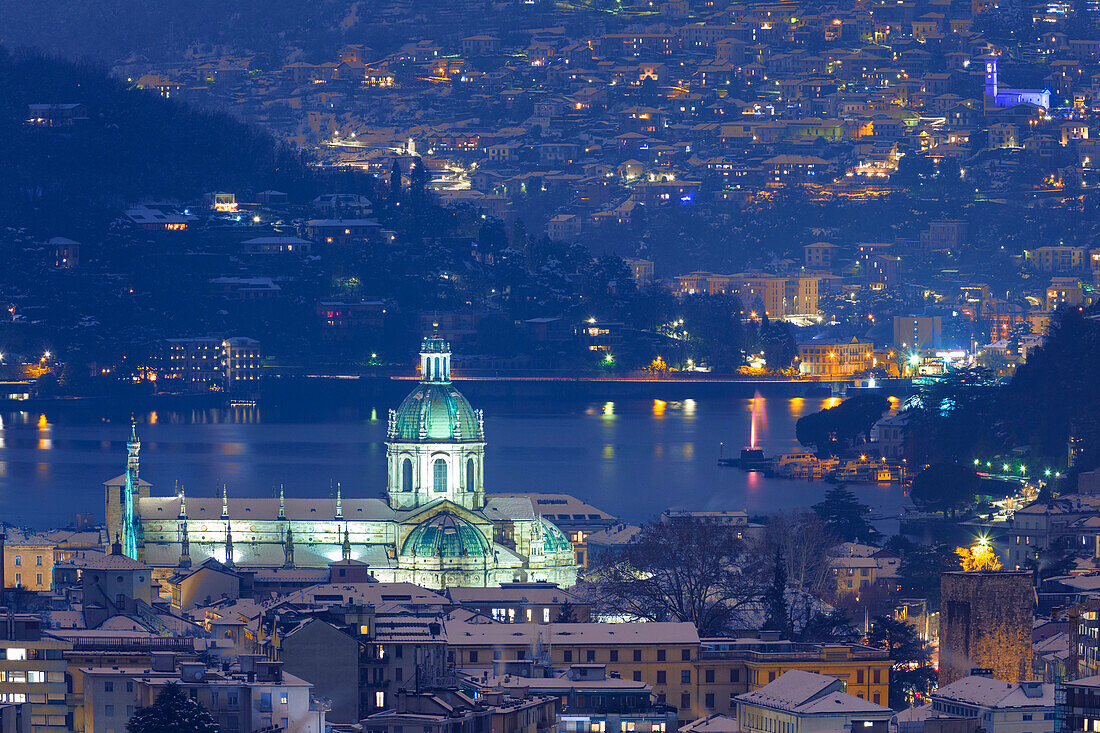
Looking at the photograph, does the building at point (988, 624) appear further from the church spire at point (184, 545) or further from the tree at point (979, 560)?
the church spire at point (184, 545)

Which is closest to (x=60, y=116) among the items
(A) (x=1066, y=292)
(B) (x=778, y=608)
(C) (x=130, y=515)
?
(A) (x=1066, y=292)

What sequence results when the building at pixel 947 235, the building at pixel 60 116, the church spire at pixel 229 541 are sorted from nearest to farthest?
the church spire at pixel 229 541 → the building at pixel 60 116 → the building at pixel 947 235

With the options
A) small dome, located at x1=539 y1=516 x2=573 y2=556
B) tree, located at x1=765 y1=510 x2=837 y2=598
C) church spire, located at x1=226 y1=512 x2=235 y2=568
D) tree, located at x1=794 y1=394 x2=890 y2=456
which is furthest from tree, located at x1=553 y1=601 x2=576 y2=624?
tree, located at x1=794 y1=394 x2=890 y2=456

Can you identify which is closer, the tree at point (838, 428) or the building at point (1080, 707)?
the building at point (1080, 707)

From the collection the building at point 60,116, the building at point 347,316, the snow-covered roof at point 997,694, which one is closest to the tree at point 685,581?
the snow-covered roof at point 997,694

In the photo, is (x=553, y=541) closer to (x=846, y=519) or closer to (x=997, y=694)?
(x=846, y=519)

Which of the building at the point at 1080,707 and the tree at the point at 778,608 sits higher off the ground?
the tree at the point at 778,608

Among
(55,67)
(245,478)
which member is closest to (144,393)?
(55,67)
